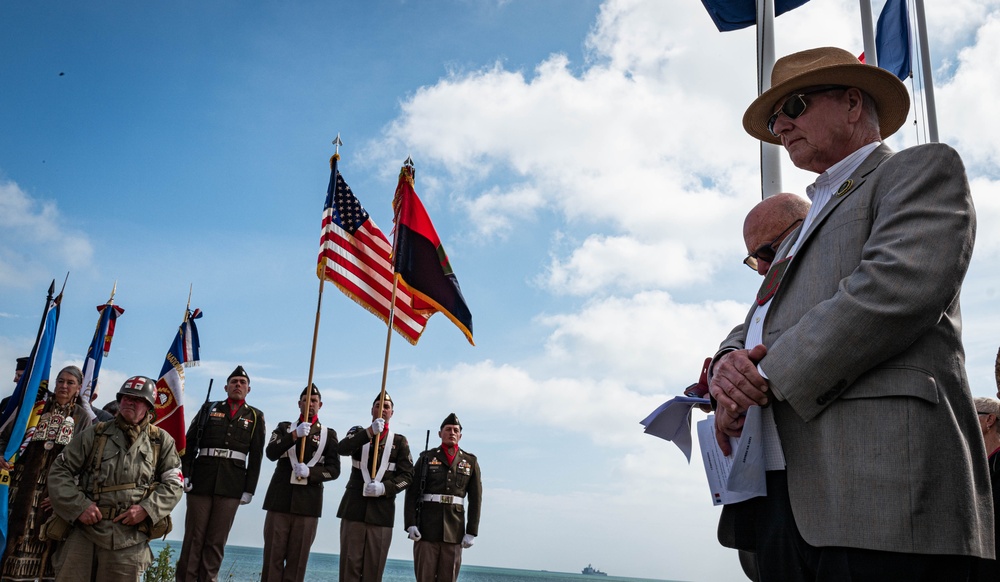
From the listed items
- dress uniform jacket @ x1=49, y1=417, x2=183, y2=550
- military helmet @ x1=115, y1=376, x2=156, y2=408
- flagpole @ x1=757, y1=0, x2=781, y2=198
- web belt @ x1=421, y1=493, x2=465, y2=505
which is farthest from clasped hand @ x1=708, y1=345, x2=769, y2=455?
web belt @ x1=421, y1=493, x2=465, y2=505

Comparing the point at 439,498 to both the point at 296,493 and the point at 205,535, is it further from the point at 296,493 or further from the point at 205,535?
the point at 205,535

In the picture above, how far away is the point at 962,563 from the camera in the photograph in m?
1.69

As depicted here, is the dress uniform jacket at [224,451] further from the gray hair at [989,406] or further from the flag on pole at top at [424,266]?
the gray hair at [989,406]

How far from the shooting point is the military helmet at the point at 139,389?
654 cm

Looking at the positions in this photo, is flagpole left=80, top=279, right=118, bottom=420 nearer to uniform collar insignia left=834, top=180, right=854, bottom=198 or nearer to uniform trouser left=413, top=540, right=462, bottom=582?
uniform trouser left=413, top=540, right=462, bottom=582

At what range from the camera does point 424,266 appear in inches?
375

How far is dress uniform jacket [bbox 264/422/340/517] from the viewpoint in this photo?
9.36 m

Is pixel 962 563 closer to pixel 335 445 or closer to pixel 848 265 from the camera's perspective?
pixel 848 265

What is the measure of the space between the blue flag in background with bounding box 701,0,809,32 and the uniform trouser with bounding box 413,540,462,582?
7.11 m

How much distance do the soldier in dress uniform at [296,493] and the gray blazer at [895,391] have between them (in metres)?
7.90

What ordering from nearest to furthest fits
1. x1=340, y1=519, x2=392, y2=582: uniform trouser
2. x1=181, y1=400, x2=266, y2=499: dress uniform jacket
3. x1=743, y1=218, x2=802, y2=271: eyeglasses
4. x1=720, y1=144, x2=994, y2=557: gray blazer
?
1. x1=720, y1=144, x2=994, y2=557: gray blazer
2. x1=743, y1=218, x2=802, y2=271: eyeglasses
3. x1=181, y1=400, x2=266, y2=499: dress uniform jacket
4. x1=340, y1=519, x2=392, y2=582: uniform trouser

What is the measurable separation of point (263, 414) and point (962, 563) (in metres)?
8.97

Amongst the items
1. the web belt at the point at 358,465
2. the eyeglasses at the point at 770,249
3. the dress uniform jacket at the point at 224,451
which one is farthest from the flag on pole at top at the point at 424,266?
the eyeglasses at the point at 770,249

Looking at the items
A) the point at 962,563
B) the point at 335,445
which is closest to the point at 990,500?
the point at 962,563
